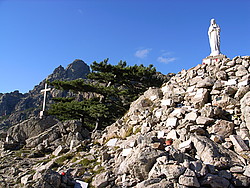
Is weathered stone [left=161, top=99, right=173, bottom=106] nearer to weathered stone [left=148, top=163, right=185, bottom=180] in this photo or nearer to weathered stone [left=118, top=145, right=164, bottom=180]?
weathered stone [left=118, top=145, right=164, bottom=180]

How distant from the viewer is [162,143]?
27.5ft

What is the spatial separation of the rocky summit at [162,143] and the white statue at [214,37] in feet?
3.57

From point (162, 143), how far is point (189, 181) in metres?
2.73

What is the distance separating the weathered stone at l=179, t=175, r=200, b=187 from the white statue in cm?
1127

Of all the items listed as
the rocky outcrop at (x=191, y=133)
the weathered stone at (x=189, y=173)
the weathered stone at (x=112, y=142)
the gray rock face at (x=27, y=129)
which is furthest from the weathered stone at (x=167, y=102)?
the gray rock face at (x=27, y=129)

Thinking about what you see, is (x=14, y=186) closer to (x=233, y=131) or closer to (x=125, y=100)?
(x=233, y=131)

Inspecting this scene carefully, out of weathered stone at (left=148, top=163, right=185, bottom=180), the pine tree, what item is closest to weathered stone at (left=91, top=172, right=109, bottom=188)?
weathered stone at (left=148, top=163, right=185, bottom=180)

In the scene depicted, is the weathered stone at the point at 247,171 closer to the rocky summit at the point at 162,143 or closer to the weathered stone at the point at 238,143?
the rocky summit at the point at 162,143

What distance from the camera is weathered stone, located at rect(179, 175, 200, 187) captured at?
5.68 meters

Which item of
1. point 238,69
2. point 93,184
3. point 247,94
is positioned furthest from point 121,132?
point 238,69

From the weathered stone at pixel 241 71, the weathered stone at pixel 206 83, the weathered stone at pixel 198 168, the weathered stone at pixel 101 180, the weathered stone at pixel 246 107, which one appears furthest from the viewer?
the weathered stone at pixel 206 83

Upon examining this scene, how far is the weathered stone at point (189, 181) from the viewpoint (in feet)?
18.6

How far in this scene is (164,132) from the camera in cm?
908

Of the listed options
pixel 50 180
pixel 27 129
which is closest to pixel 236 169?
pixel 50 180
